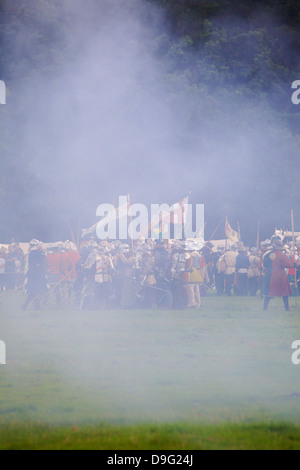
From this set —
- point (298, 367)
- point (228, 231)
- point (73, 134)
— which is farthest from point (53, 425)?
point (228, 231)

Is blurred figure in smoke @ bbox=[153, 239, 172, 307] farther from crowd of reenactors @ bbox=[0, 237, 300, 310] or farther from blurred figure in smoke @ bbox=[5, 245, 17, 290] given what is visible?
blurred figure in smoke @ bbox=[5, 245, 17, 290]

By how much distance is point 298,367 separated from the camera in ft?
28.8

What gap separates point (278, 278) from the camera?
1683cm

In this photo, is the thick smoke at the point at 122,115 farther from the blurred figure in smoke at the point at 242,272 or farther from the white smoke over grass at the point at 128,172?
the blurred figure in smoke at the point at 242,272

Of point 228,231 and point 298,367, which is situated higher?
point 228,231

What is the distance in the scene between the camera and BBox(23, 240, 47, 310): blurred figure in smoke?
17781mm

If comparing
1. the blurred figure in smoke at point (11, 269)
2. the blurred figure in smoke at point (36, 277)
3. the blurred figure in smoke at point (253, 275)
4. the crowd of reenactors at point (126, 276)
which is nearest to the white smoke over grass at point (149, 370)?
the blurred figure in smoke at point (36, 277)

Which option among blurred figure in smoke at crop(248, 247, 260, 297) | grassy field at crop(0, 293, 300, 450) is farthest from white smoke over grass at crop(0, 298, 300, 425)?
blurred figure in smoke at crop(248, 247, 260, 297)

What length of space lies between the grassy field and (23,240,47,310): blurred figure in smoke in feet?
11.4

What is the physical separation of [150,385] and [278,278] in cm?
968

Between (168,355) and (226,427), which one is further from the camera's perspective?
(168,355)

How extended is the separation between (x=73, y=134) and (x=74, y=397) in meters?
5.31

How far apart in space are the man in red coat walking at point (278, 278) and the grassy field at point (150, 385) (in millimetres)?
2413
